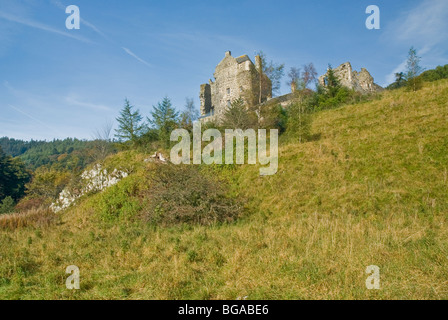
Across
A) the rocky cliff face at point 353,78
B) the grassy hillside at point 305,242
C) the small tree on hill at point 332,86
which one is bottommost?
the grassy hillside at point 305,242

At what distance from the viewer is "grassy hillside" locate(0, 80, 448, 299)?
441cm

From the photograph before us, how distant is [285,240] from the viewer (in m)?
6.65

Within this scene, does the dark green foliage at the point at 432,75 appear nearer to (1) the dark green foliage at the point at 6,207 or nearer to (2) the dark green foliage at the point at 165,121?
(2) the dark green foliage at the point at 165,121

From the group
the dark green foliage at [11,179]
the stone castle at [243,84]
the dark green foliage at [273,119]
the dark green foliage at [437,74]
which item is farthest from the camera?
the dark green foliage at [11,179]

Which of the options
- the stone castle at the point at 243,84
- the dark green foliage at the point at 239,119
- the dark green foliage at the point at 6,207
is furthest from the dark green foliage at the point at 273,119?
the dark green foliage at the point at 6,207

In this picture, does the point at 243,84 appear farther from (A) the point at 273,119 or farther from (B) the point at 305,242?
(B) the point at 305,242

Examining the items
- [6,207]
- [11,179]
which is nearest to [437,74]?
[6,207]

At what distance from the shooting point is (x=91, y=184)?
64.8 feet

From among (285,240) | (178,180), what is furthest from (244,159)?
(285,240)

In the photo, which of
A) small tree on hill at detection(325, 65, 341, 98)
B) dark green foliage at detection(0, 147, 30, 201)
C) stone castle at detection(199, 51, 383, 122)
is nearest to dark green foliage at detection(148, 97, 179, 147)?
stone castle at detection(199, 51, 383, 122)

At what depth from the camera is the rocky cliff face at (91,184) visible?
18859 millimetres

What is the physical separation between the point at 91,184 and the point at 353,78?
3514cm

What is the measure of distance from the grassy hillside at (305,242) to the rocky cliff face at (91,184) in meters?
4.27
